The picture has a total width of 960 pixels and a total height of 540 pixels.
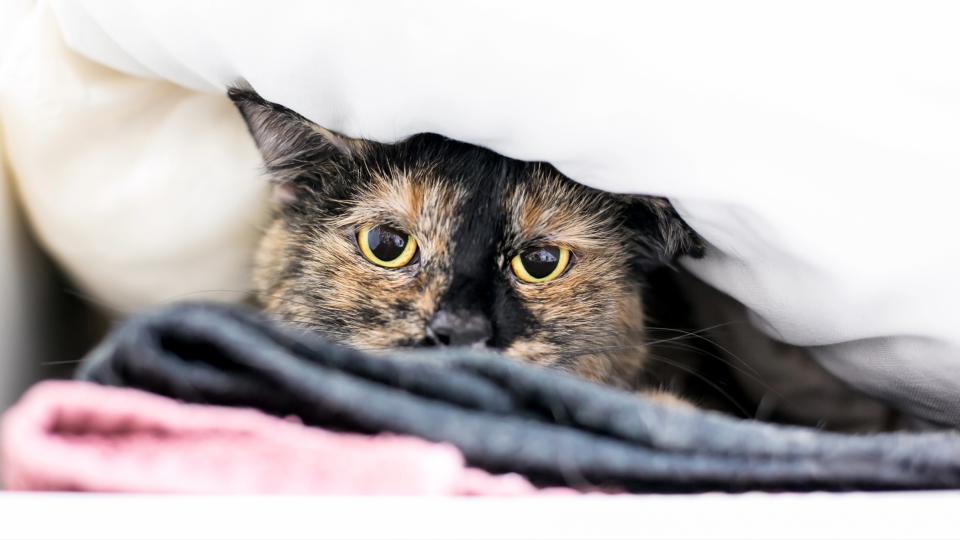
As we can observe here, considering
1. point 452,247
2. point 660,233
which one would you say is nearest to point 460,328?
point 452,247

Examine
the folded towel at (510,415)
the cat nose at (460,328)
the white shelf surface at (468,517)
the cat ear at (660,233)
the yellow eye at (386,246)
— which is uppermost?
the cat ear at (660,233)

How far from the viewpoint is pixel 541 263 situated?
0.84 m

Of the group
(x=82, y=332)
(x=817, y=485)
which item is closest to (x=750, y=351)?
(x=817, y=485)

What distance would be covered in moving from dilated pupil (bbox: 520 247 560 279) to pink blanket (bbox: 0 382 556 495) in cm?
35

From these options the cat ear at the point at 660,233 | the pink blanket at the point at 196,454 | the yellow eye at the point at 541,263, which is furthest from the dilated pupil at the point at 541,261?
Answer: the pink blanket at the point at 196,454

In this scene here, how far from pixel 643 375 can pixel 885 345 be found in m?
0.32

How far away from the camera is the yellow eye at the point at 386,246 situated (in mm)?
826

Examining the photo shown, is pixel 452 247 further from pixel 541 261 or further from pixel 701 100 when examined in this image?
pixel 701 100

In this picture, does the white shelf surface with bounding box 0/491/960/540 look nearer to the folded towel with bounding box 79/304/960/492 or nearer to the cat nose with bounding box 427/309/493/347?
the folded towel with bounding box 79/304/960/492

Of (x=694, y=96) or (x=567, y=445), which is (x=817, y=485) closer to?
(x=567, y=445)

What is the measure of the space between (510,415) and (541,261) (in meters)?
0.30

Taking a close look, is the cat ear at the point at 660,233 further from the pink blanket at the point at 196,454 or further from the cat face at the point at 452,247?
the pink blanket at the point at 196,454

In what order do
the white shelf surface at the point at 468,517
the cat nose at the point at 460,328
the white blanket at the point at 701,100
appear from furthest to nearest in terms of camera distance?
the cat nose at the point at 460,328 < the white blanket at the point at 701,100 < the white shelf surface at the point at 468,517

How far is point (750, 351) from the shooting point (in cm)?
96
